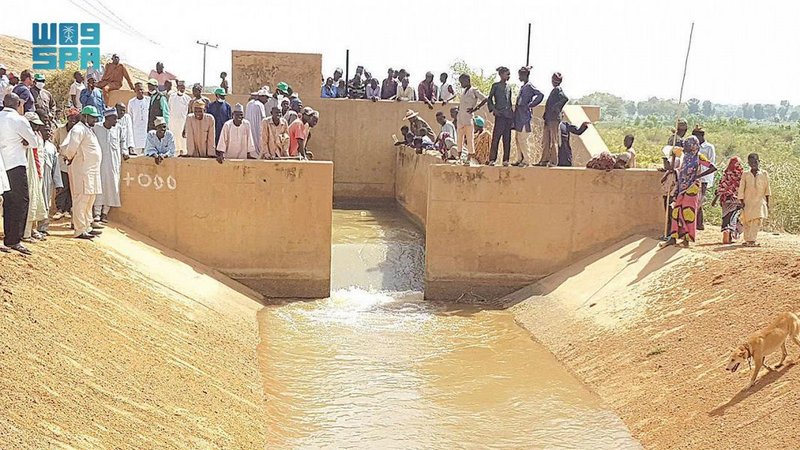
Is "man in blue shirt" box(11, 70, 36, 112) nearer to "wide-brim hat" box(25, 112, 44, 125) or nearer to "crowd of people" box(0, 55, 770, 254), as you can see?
"crowd of people" box(0, 55, 770, 254)

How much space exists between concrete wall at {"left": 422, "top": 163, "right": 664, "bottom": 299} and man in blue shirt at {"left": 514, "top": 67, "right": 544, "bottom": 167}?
1.71ft

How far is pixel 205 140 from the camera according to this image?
13.5 m

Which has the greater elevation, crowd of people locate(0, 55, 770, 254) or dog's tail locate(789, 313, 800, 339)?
crowd of people locate(0, 55, 770, 254)

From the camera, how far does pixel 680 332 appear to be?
1000 cm

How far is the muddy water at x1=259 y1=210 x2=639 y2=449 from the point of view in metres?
8.66

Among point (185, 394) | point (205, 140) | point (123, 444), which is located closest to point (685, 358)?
point (185, 394)

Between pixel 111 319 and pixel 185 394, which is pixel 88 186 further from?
pixel 185 394

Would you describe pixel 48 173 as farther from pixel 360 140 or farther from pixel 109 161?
pixel 360 140

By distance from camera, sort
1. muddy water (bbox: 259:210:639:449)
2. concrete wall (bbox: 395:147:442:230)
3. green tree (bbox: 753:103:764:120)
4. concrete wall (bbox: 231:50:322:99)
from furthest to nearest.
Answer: green tree (bbox: 753:103:764:120) < concrete wall (bbox: 231:50:322:99) < concrete wall (bbox: 395:147:442:230) < muddy water (bbox: 259:210:639:449)

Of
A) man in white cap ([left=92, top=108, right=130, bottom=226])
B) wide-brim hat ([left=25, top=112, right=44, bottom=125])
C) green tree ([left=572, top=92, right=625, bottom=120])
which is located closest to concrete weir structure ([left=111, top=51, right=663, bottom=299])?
man in white cap ([left=92, top=108, right=130, bottom=226])

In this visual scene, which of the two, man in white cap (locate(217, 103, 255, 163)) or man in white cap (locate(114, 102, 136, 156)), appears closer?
man in white cap (locate(114, 102, 136, 156))

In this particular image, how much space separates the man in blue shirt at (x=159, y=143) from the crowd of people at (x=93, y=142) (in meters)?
0.01

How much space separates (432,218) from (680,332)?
4.89 meters

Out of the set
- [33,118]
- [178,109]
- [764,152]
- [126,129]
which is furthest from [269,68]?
[764,152]
